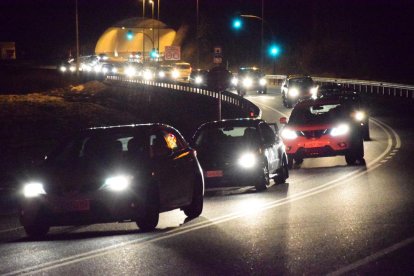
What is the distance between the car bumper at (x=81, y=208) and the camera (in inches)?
506

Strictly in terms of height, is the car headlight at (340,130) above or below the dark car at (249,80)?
above

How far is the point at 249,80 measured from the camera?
67625 mm

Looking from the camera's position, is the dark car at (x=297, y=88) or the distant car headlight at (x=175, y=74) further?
the distant car headlight at (x=175, y=74)

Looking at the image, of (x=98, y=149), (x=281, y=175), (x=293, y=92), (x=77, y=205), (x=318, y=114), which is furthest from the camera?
(x=293, y=92)

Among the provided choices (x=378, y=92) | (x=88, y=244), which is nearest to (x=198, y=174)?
(x=88, y=244)

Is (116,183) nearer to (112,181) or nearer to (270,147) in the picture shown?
(112,181)

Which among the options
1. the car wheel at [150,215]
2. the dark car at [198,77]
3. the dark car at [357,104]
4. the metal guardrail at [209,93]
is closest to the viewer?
the car wheel at [150,215]

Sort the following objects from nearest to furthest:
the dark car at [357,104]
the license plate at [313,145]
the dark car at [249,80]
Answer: the license plate at [313,145] → the dark car at [357,104] → the dark car at [249,80]

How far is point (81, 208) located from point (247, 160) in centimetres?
686

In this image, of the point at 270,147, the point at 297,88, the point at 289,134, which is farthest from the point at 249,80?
the point at 270,147

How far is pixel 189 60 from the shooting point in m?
127

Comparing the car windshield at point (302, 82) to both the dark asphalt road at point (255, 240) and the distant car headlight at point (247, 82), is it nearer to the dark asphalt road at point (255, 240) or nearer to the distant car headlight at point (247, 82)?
the distant car headlight at point (247, 82)

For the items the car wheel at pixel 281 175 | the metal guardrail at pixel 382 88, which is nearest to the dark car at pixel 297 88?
the metal guardrail at pixel 382 88

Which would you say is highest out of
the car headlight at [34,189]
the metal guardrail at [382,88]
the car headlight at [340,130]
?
Result: the car headlight at [34,189]
